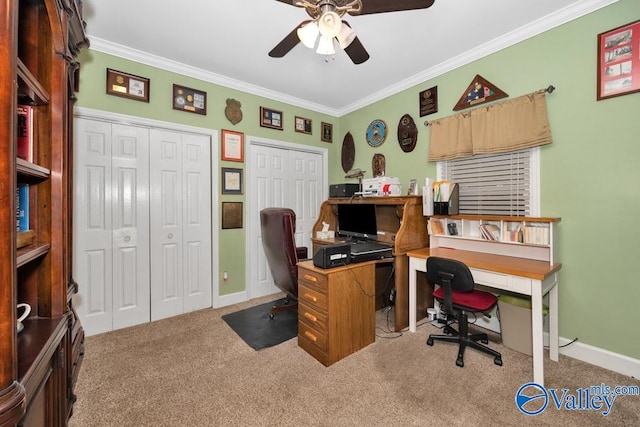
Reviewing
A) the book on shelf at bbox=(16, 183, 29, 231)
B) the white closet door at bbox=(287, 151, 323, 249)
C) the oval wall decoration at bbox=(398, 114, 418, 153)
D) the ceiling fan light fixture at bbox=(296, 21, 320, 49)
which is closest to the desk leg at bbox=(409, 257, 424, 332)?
the oval wall decoration at bbox=(398, 114, 418, 153)

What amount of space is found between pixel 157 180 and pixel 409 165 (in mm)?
2899

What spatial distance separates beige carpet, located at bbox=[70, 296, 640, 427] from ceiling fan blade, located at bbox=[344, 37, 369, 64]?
93.4 inches

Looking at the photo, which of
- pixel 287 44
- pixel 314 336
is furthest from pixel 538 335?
pixel 287 44

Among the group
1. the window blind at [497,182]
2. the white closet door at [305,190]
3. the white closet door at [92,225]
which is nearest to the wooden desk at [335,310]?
the window blind at [497,182]

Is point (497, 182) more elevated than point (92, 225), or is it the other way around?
point (497, 182)

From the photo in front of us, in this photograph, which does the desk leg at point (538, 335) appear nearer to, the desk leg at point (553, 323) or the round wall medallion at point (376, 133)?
the desk leg at point (553, 323)

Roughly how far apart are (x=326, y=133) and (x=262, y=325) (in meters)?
2.93

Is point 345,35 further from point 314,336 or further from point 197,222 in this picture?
point 197,222

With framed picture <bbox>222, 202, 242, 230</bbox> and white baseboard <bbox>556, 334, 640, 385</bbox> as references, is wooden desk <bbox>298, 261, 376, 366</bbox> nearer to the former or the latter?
framed picture <bbox>222, 202, 242, 230</bbox>

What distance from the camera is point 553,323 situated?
83.2 inches

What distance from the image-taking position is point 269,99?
11.9 feet

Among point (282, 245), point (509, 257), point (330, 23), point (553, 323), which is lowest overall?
point (553, 323)

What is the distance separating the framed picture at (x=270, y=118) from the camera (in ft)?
11.7

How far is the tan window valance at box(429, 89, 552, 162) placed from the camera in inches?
88.7
